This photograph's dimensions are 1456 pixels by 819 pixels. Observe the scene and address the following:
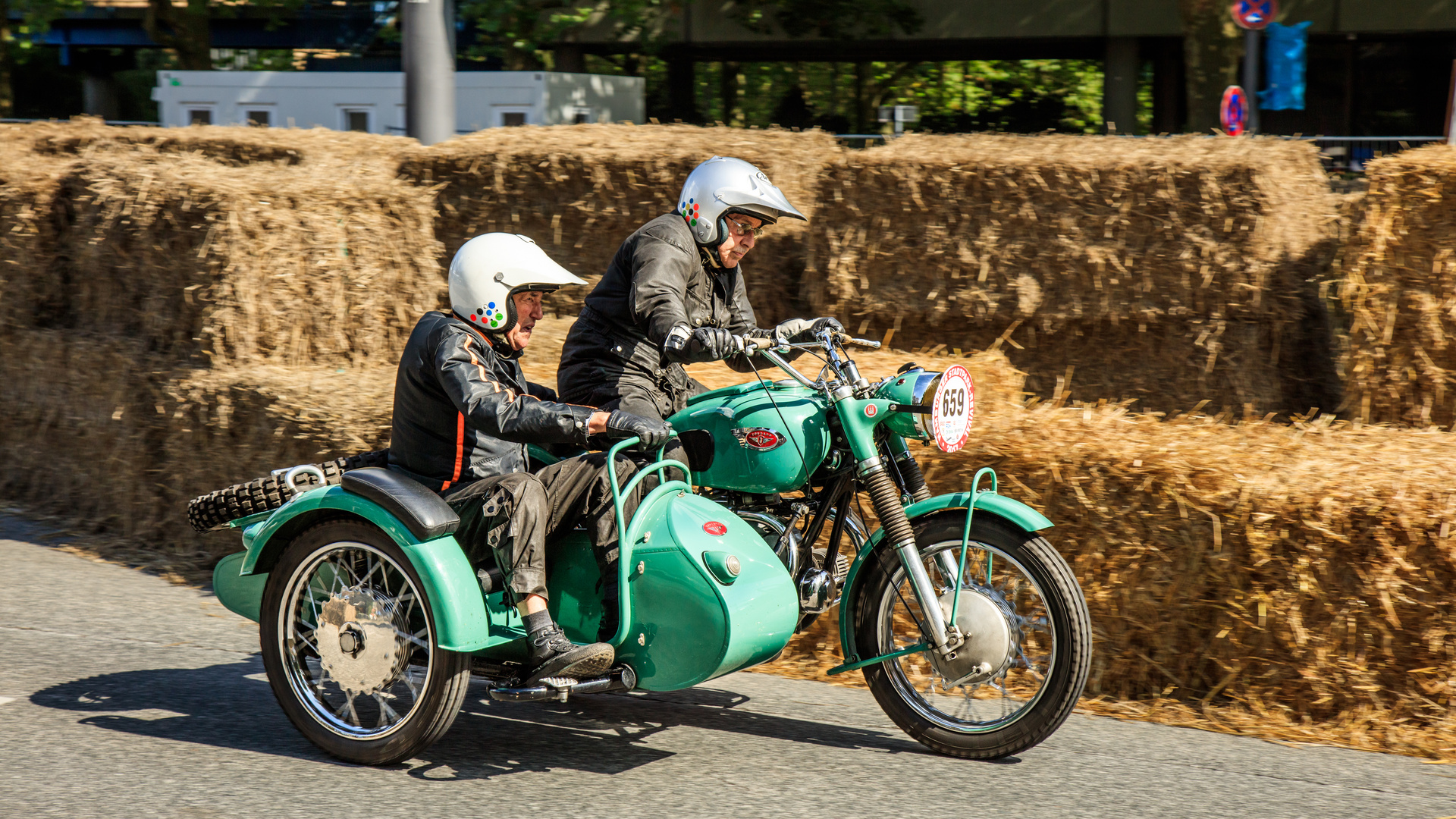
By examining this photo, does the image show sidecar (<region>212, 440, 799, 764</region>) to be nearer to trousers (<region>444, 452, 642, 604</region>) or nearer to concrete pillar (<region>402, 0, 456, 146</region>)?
trousers (<region>444, 452, 642, 604</region>)

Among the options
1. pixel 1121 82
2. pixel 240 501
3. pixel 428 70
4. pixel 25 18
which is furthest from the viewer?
pixel 25 18

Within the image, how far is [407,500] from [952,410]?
1717 millimetres

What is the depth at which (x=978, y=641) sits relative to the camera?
14.7 ft

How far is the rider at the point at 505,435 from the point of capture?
14.2 feet

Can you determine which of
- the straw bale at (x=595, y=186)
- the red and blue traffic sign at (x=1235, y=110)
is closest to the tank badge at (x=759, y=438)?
the straw bale at (x=595, y=186)

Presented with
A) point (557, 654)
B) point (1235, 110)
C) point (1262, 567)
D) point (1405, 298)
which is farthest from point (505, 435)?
point (1235, 110)

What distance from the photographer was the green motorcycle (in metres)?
4.36

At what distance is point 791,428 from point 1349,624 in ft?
6.73

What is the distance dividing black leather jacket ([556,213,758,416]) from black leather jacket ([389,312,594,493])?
589 mm

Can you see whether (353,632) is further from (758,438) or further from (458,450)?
(758,438)

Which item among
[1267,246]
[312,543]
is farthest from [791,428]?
[1267,246]

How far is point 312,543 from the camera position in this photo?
4582 mm

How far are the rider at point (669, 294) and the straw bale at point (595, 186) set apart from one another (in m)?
3.35

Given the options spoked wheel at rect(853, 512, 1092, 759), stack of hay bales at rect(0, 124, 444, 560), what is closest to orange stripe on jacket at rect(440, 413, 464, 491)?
spoked wheel at rect(853, 512, 1092, 759)
